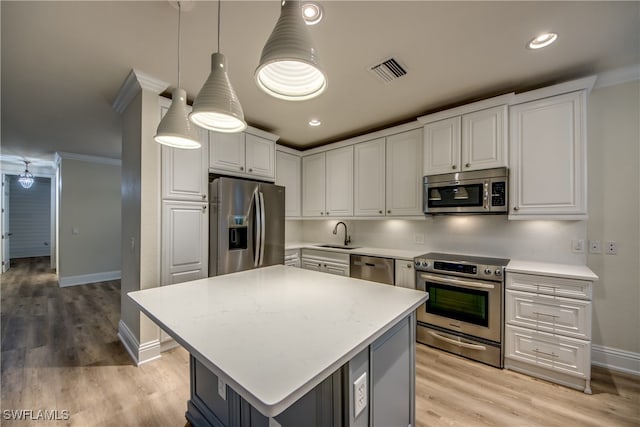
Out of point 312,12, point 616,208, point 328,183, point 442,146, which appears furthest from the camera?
point 328,183

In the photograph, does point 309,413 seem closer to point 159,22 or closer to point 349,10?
point 349,10

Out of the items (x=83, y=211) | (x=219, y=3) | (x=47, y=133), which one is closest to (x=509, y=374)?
(x=219, y=3)

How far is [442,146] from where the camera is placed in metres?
2.71

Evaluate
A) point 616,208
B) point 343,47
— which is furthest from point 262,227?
point 616,208

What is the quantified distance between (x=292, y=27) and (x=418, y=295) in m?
1.36

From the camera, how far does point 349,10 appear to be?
149cm

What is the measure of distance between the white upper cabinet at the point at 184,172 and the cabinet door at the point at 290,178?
52.0 inches

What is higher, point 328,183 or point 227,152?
point 227,152

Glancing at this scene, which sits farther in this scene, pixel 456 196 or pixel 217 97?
pixel 456 196

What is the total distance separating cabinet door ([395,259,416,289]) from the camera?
2719mm

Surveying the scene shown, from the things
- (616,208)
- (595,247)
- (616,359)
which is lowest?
(616,359)

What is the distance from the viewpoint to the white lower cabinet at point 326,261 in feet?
10.8

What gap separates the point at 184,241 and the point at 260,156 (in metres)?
1.44

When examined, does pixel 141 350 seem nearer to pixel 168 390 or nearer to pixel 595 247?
pixel 168 390
